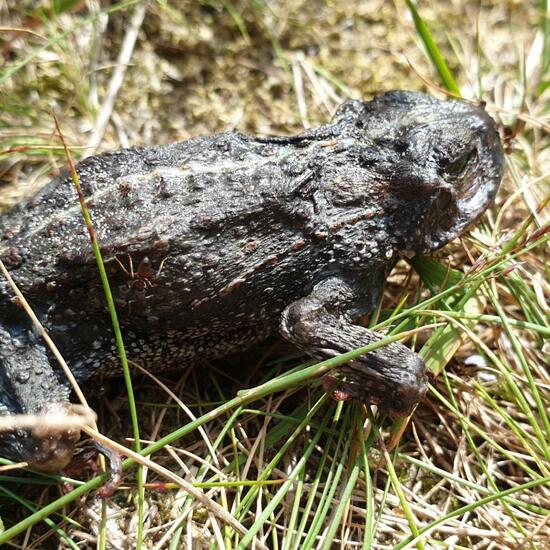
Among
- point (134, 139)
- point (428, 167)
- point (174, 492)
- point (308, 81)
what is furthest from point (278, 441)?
point (308, 81)

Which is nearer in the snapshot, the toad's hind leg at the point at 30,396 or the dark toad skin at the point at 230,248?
the toad's hind leg at the point at 30,396

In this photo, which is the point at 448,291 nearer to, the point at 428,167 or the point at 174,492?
the point at 428,167

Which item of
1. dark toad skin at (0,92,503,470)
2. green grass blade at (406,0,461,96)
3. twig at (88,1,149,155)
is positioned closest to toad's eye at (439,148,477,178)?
dark toad skin at (0,92,503,470)

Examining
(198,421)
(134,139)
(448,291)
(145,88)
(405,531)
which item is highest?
(145,88)

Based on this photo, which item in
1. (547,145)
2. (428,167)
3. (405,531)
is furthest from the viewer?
(547,145)

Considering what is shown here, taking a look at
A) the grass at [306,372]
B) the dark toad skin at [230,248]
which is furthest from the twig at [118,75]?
the dark toad skin at [230,248]

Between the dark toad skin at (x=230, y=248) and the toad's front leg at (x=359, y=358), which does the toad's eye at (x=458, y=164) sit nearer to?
the dark toad skin at (x=230, y=248)

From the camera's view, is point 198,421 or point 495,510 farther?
point 495,510
